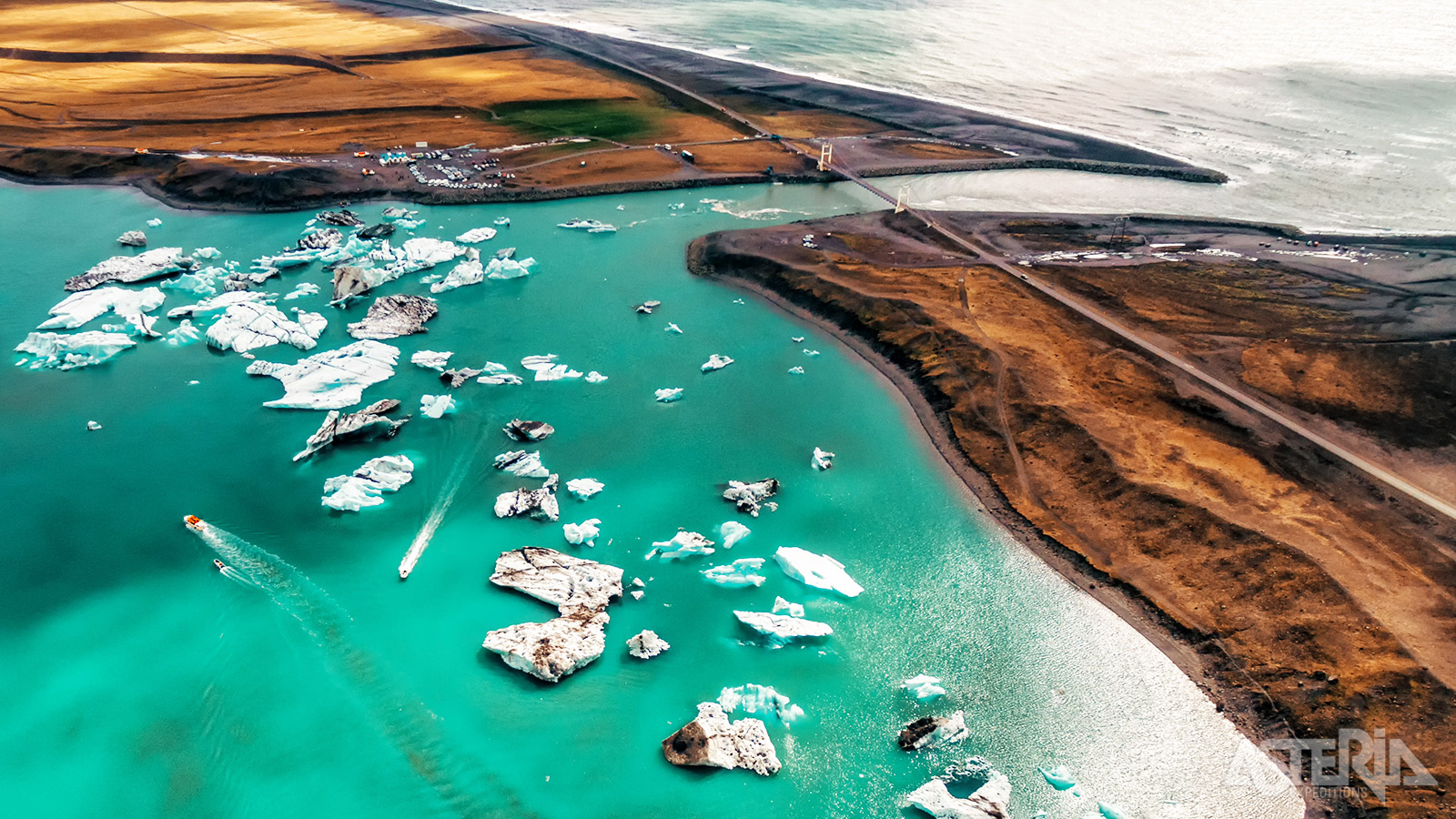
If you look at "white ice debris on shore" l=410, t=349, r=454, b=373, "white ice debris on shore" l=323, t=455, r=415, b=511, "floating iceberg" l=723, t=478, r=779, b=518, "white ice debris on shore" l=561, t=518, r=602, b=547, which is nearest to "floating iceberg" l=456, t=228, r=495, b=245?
"white ice debris on shore" l=410, t=349, r=454, b=373

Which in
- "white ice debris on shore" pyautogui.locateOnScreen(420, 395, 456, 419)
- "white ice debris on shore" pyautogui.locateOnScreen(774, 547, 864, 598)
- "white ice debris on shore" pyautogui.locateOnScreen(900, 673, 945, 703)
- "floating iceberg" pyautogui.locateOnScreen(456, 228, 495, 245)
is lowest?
"white ice debris on shore" pyautogui.locateOnScreen(900, 673, 945, 703)

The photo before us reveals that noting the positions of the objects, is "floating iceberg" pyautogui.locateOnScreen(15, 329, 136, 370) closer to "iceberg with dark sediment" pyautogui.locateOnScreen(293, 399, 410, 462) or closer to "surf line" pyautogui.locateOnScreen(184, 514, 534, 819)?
"iceberg with dark sediment" pyautogui.locateOnScreen(293, 399, 410, 462)

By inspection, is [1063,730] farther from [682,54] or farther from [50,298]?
[682,54]

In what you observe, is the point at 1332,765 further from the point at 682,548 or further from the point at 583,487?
the point at 583,487

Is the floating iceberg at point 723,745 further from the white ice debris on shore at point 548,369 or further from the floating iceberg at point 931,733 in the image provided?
the white ice debris on shore at point 548,369

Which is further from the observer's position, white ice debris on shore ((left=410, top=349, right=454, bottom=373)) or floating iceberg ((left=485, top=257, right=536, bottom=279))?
floating iceberg ((left=485, top=257, right=536, bottom=279))

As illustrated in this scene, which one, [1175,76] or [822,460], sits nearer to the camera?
[822,460]

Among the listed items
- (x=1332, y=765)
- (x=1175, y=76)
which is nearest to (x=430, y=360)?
(x=1332, y=765)

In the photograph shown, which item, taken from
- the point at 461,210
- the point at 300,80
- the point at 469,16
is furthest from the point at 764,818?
the point at 469,16
